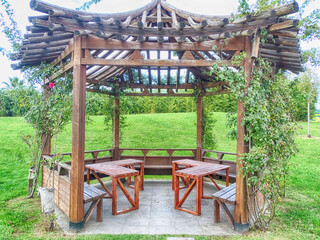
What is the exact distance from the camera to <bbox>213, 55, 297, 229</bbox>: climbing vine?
355cm

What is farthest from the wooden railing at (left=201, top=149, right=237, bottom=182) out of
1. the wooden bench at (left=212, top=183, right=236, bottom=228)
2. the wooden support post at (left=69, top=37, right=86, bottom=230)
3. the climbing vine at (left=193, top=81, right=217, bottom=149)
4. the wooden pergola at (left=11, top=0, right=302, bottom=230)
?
the wooden support post at (left=69, top=37, right=86, bottom=230)

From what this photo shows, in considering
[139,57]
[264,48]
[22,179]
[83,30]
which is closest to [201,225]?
[139,57]

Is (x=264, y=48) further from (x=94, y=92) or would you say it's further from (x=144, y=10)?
(x=94, y=92)

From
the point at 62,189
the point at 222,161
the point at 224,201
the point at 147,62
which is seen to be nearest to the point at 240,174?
the point at 224,201

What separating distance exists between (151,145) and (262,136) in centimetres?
946

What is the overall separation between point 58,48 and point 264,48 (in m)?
4.06

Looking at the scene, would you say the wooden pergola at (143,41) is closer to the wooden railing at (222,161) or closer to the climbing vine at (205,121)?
the wooden railing at (222,161)

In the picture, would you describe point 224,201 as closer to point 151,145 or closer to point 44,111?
point 44,111

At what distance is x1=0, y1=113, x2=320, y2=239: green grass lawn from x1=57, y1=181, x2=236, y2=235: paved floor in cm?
30

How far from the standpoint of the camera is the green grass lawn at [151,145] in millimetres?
3799

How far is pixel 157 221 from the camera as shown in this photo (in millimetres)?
4160

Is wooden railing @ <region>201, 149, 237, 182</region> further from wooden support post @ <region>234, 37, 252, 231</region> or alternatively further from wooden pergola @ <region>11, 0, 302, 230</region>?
wooden pergola @ <region>11, 0, 302, 230</region>

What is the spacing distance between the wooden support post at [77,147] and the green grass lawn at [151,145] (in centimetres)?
37

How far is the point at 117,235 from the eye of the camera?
3.56 m
